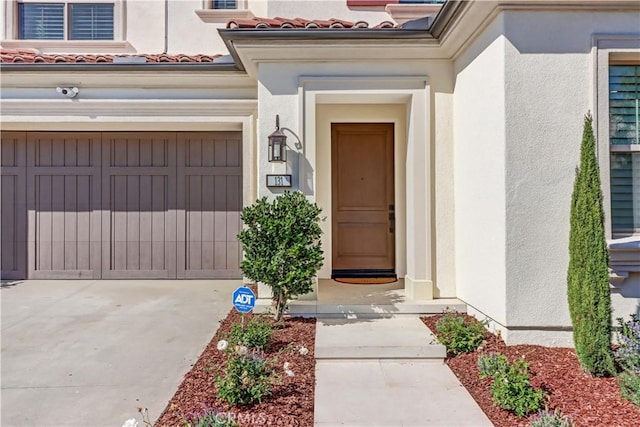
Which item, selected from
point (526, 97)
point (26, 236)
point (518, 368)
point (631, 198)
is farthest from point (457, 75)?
point (26, 236)

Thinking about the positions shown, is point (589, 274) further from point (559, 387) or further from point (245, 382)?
point (245, 382)

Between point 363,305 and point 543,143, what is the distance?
285 centimetres

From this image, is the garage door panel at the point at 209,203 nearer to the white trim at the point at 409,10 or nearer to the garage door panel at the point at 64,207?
the garage door panel at the point at 64,207

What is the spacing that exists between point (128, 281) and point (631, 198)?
7739mm

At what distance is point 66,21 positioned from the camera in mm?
8125

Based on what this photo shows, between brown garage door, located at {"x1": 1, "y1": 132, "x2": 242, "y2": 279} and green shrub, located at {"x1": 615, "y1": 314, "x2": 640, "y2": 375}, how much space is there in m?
5.80

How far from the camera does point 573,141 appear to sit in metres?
4.13

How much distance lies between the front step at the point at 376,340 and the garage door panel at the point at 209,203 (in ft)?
10.6

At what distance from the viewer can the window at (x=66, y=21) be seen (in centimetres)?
814

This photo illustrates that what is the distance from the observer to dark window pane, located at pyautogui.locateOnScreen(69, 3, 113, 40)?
8172mm

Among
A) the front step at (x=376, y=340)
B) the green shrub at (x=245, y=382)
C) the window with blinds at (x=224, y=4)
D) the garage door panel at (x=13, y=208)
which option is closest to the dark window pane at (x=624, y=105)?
the front step at (x=376, y=340)

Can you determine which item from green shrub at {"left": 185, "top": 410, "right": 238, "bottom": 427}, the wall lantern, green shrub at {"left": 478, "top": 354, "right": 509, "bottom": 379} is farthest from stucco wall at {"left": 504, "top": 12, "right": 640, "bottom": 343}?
green shrub at {"left": 185, "top": 410, "right": 238, "bottom": 427}

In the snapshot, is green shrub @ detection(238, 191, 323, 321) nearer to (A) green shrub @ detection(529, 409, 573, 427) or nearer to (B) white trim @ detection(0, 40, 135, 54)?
(A) green shrub @ detection(529, 409, 573, 427)

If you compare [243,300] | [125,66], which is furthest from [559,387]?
[125,66]
